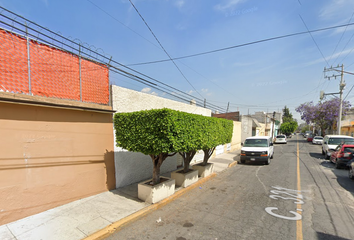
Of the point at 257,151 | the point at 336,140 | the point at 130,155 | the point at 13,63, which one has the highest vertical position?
the point at 13,63

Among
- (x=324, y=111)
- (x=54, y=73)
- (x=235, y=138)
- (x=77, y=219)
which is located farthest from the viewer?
(x=324, y=111)

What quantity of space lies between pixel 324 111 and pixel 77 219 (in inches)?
1447

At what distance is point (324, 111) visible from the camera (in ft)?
90.2

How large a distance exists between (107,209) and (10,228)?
6.69 feet

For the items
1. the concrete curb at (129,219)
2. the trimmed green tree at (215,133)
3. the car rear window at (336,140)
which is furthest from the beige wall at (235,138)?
the concrete curb at (129,219)

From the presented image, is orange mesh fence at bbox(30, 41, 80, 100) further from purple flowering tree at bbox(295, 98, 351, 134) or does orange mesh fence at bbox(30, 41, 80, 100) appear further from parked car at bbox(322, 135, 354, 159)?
purple flowering tree at bbox(295, 98, 351, 134)

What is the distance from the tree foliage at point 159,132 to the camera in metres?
4.55

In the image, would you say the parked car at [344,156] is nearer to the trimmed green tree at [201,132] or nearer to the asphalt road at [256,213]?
the asphalt road at [256,213]

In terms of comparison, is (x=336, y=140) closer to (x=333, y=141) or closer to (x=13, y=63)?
(x=333, y=141)

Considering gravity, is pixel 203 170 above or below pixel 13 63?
below

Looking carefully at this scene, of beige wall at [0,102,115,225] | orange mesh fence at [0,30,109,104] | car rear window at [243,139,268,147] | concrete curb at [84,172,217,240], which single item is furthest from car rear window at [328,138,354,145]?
orange mesh fence at [0,30,109,104]

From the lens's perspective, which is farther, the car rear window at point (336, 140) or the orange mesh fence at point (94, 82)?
the car rear window at point (336, 140)

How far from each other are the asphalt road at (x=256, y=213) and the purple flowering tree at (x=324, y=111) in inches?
1077

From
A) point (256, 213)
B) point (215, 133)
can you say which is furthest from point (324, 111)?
point (256, 213)
